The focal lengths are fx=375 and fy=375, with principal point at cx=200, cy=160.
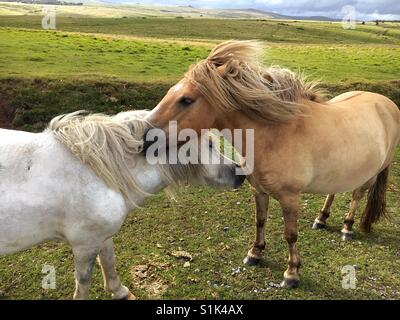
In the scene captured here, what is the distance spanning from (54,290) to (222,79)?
3317mm

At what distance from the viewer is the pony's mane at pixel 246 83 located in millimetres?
3734

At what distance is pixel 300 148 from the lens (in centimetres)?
422

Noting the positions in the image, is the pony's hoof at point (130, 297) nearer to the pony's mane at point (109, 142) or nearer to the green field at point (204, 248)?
the green field at point (204, 248)

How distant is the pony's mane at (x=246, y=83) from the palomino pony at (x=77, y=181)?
1.97ft

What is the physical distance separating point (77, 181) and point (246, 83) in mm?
1944

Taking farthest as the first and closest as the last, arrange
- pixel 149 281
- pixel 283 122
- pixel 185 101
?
pixel 149 281
pixel 283 122
pixel 185 101

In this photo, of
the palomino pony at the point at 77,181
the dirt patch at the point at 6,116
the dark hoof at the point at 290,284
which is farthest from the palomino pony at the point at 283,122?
the dirt patch at the point at 6,116

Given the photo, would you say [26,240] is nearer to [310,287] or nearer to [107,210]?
[107,210]

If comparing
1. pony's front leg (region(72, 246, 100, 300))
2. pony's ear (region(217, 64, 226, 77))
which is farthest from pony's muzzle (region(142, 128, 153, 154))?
pony's front leg (region(72, 246, 100, 300))

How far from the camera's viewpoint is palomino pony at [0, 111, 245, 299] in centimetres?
327

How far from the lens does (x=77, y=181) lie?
3.40m

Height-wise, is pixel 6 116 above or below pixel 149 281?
above

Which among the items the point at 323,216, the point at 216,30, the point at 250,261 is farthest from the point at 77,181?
the point at 216,30

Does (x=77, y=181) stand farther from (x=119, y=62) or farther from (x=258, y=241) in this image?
(x=119, y=62)
